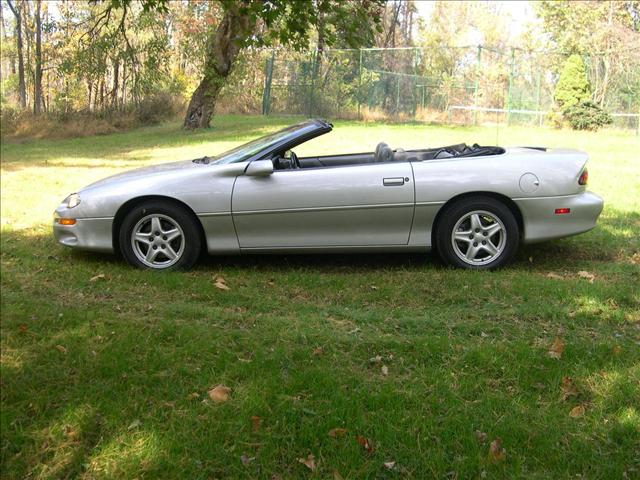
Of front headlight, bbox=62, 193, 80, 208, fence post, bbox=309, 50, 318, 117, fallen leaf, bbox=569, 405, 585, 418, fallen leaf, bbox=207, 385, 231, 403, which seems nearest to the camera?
fallen leaf, bbox=569, 405, 585, 418

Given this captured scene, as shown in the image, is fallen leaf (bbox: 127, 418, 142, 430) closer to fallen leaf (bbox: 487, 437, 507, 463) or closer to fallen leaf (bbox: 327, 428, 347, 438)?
fallen leaf (bbox: 327, 428, 347, 438)

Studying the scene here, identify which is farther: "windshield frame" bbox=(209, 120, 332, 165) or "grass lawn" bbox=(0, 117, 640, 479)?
"windshield frame" bbox=(209, 120, 332, 165)

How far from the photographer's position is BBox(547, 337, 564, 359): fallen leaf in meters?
3.58

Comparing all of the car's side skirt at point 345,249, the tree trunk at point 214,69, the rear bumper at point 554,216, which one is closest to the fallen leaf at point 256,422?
the car's side skirt at point 345,249

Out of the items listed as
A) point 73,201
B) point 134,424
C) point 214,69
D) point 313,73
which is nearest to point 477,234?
point 134,424

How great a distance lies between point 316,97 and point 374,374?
824 inches

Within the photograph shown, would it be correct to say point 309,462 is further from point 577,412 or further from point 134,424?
point 577,412

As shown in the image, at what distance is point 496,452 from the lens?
9.18ft

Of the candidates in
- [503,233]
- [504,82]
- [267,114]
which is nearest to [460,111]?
[504,82]

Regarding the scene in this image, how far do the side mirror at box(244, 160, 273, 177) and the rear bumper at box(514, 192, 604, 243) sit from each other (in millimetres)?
2024

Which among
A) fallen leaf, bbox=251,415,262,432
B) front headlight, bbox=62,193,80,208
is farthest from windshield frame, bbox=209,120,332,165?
fallen leaf, bbox=251,415,262,432

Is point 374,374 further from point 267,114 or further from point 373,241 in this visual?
point 267,114

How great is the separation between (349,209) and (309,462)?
258 centimetres

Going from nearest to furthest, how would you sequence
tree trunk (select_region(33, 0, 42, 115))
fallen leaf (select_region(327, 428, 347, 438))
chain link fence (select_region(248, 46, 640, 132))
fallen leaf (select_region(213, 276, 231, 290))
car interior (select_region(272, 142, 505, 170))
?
fallen leaf (select_region(327, 428, 347, 438)) → fallen leaf (select_region(213, 276, 231, 290)) → car interior (select_region(272, 142, 505, 170)) → chain link fence (select_region(248, 46, 640, 132)) → tree trunk (select_region(33, 0, 42, 115))
